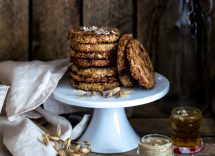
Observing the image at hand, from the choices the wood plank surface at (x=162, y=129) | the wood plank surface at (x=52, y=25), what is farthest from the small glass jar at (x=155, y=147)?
the wood plank surface at (x=52, y=25)

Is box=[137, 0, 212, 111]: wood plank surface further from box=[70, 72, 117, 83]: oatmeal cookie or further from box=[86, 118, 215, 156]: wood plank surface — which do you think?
box=[70, 72, 117, 83]: oatmeal cookie

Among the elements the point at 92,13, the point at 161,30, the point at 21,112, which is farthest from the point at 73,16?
the point at 21,112

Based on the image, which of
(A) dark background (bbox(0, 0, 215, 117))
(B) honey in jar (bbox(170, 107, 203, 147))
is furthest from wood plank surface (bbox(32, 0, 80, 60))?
(B) honey in jar (bbox(170, 107, 203, 147))

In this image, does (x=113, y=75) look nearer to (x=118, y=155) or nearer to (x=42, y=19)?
(x=118, y=155)

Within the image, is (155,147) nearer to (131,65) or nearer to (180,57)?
(131,65)

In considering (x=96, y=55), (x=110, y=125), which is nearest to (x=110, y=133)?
(x=110, y=125)
